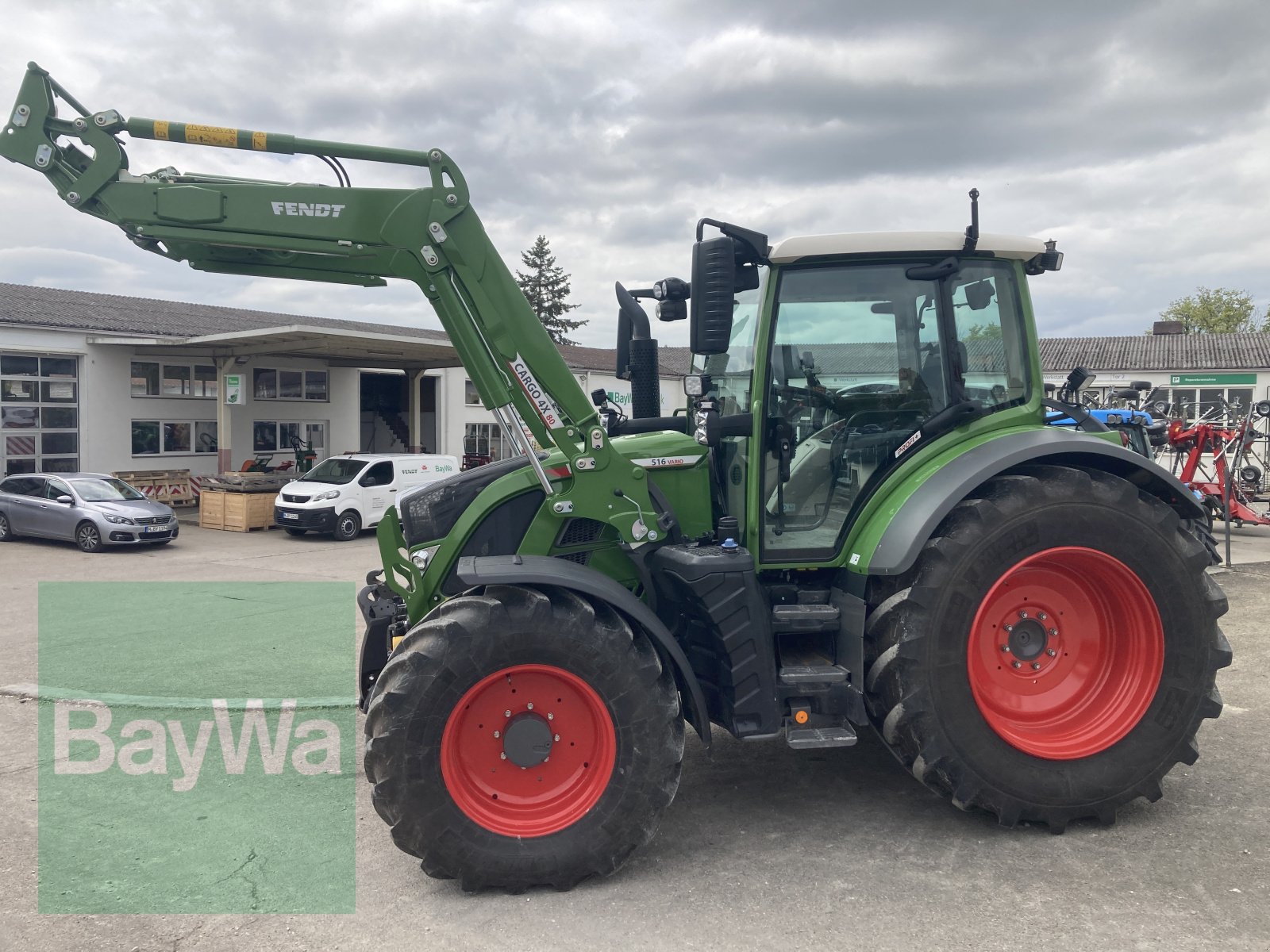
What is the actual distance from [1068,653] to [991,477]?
3.51 ft

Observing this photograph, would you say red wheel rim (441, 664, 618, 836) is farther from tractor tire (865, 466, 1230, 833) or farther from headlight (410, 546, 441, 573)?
tractor tire (865, 466, 1230, 833)

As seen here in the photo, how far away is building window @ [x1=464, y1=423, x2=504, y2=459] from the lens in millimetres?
32281

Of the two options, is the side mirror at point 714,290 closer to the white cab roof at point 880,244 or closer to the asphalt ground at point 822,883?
the white cab roof at point 880,244

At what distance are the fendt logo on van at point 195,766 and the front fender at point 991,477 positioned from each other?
277 centimetres

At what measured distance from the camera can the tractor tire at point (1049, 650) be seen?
4270 mm

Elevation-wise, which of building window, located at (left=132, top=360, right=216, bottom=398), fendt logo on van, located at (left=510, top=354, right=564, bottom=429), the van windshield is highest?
building window, located at (left=132, top=360, right=216, bottom=398)

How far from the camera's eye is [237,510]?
64.2 ft

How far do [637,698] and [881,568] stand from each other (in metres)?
1.26

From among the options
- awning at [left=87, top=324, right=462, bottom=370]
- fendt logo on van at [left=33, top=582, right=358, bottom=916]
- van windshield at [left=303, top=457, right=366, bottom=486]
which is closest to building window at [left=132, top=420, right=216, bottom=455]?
awning at [left=87, top=324, right=462, bottom=370]

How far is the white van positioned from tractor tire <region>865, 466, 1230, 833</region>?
14.3 meters

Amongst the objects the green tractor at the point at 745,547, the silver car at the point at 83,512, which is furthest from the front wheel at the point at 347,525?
the green tractor at the point at 745,547

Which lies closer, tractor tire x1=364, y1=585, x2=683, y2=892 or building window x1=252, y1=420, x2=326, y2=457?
tractor tire x1=364, y1=585, x2=683, y2=892

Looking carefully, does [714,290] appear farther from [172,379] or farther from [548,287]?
[548,287]

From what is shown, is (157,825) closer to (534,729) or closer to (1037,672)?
(534,729)
